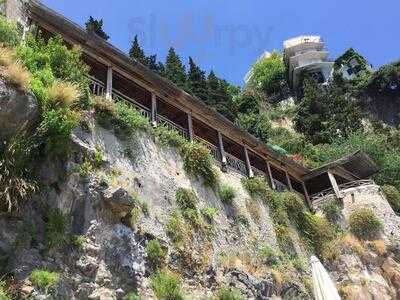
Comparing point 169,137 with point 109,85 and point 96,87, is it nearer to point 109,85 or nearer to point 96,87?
point 109,85

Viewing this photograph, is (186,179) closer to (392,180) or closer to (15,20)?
(15,20)

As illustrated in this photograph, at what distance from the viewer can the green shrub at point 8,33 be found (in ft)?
46.5

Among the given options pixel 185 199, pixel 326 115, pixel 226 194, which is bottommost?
pixel 185 199

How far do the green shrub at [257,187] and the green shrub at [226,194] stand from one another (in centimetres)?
160

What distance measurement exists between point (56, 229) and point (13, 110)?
274 cm

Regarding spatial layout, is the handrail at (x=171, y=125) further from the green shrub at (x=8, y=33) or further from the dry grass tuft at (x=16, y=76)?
the dry grass tuft at (x=16, y=76)

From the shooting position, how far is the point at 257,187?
21.2 metres

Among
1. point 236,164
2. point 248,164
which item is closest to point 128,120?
point 236,164

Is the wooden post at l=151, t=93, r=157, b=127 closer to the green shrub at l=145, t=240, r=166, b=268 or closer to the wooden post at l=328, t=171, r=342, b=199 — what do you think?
the green shrub at l=145, t=240, r=166, b=268

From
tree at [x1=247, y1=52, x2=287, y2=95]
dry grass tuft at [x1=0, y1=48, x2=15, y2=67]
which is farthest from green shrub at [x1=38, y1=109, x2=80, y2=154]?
tree at [x1=247, y1=52, x2=287, y2=95]

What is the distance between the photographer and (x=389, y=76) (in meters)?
50.2

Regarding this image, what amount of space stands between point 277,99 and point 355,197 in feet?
108

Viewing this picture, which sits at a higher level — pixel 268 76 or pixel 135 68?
pixel 268 76

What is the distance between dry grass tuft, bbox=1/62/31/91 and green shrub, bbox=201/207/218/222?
7586 millimetres
